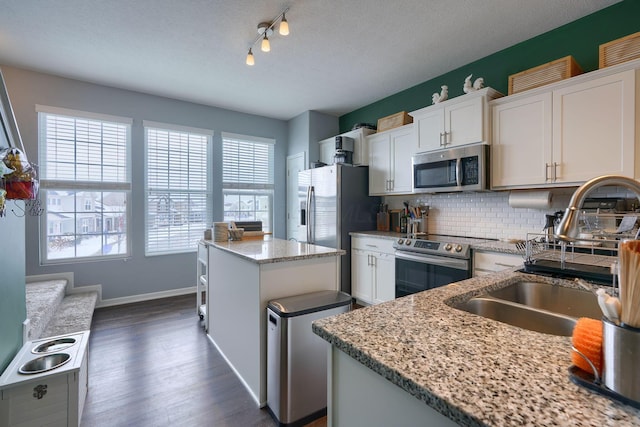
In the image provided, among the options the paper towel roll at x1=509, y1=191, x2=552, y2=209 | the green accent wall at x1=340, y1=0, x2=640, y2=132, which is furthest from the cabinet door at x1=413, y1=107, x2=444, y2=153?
the paper towel roll at x1=509, y1=191, x2=552, y2=209

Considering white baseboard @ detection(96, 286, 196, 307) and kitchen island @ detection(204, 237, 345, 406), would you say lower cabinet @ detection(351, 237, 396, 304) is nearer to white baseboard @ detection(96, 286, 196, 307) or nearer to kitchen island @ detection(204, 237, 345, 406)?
kitchen island @ detection(204, 237, 345, 406)

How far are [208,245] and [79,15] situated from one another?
216 cm

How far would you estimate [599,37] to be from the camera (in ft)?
7.75

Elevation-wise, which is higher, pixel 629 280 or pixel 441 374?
pixel 629 280

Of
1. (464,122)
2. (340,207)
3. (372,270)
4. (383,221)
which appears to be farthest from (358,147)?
(372,270)

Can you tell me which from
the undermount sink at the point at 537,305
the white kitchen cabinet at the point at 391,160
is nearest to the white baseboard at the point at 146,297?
the white kitchen cabinet at the point at 391,160

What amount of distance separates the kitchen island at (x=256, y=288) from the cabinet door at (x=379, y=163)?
1.93 metres

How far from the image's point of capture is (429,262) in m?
2.88

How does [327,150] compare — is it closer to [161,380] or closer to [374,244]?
[374,244]

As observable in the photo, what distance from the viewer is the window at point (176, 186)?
4098mm

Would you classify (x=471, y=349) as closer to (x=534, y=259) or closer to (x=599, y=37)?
(x=534, y=259)

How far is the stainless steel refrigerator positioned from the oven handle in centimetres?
87

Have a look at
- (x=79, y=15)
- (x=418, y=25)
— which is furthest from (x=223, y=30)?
(x=418, y=25)

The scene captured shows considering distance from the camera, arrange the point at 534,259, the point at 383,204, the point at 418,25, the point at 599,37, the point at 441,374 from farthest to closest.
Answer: the point at 383,204, the point at 418,25, the point at 599,37, the point at 534,259, the point at 441,374
